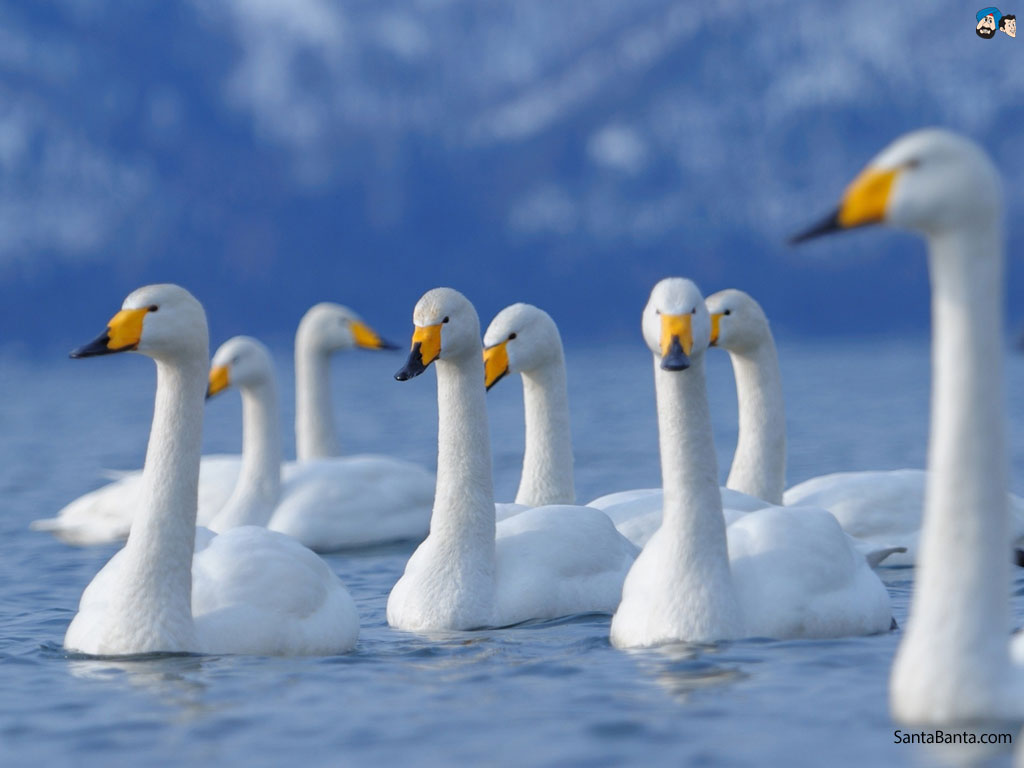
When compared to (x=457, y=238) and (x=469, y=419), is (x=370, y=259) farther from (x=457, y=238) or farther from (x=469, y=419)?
(x=469, y=419)

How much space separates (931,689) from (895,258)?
197 meters

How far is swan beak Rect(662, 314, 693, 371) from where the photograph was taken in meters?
7.57

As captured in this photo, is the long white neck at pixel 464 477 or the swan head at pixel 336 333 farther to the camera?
the swan head at pixel 336 333

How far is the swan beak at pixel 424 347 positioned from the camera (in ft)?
29.7

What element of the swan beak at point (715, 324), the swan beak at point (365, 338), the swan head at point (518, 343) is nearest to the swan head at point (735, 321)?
the swan beak at point (715, 324)

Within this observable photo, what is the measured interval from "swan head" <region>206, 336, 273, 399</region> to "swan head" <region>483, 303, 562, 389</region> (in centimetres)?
396

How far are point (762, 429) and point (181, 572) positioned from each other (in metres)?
4.93

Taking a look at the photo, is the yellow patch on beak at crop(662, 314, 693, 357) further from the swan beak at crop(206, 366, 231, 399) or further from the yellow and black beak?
the swan beak at crop(206, 366, 231, 399)

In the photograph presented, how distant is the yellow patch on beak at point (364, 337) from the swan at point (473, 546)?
7.07 metres

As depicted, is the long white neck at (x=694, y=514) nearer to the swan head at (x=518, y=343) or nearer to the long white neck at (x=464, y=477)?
the long white neck at (x=464, y=477)

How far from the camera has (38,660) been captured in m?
8.56

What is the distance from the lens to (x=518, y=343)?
1148 centimetres

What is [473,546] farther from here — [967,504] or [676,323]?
[967,504]

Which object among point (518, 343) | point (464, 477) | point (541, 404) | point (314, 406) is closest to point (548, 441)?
point (541, 404)
